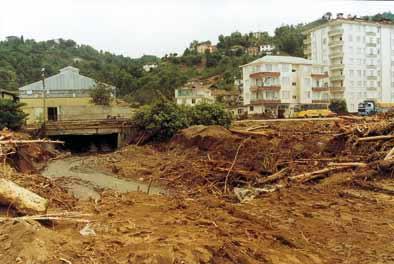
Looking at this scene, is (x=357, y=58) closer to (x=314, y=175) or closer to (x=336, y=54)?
(x=336, y=54)

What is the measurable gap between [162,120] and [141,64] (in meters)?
85.3

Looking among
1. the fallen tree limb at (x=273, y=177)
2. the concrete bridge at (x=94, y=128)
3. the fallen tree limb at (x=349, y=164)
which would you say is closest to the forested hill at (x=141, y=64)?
the concrete bridge at (x=94, y=128)

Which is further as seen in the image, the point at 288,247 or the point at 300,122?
the point at 300,122

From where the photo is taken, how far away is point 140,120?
37656mm

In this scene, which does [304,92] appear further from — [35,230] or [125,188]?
[35,230]

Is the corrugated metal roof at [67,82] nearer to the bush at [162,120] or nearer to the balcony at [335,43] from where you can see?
the bush at [162,120]

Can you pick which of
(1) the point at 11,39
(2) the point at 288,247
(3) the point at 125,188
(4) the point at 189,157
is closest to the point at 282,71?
(4) the point at 189,157

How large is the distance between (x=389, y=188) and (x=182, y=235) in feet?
21.8

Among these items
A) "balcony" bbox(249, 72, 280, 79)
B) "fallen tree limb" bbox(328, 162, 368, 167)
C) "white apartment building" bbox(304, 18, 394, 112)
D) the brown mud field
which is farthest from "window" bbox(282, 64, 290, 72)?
"fallen tree limb" bbox(328, 162, 368, 167)

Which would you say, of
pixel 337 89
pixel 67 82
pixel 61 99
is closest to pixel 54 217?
pixel 61 99

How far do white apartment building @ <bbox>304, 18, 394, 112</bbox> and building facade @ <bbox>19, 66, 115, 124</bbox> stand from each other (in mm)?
38252

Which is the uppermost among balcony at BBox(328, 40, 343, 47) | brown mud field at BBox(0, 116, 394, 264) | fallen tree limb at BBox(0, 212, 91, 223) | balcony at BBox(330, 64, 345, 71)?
balcony at BBox(328, 40, 343, 47)

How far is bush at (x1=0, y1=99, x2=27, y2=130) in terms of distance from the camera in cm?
3472

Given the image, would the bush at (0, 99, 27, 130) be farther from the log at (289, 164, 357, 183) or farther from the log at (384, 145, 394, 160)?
the log at (384, 145, 394, 160)
